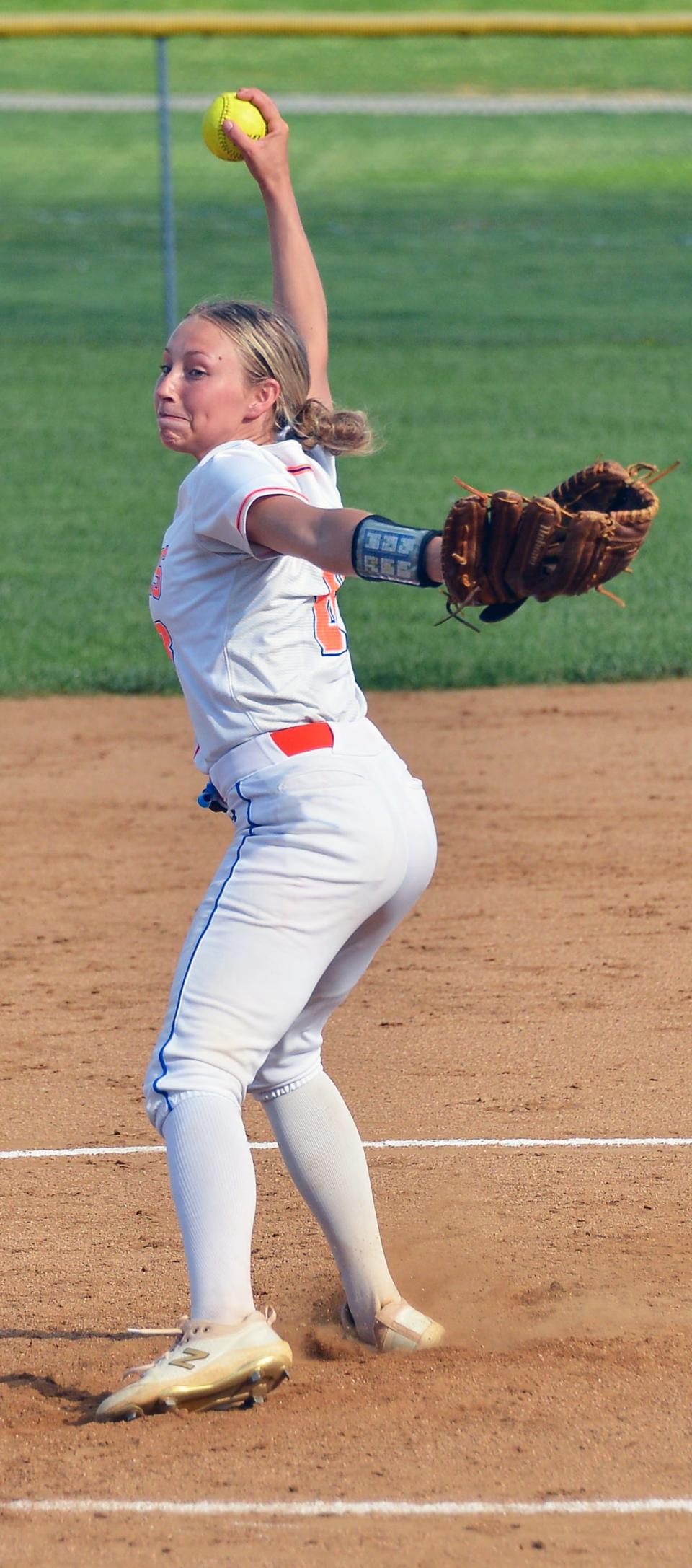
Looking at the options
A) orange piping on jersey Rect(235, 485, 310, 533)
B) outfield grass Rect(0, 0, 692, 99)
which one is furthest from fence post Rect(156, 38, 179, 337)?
outfield grass Rect(0, 0, 692, 99)

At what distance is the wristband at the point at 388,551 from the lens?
9.14 ft

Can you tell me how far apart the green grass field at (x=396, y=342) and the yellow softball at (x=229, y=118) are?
36.5 inches

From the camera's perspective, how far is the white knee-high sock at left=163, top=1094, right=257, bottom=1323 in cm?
306

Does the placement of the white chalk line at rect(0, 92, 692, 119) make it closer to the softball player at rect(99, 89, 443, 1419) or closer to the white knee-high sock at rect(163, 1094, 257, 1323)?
the softball player at rect(99, 89, 443, 1419)

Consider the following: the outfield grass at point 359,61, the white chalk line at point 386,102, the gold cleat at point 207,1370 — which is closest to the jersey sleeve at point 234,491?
the gold cleat at point 207,1370

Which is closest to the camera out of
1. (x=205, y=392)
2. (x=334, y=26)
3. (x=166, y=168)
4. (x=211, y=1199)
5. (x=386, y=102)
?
(x=211, y=1199)

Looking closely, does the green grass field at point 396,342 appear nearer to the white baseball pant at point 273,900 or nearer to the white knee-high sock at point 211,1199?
the white baseball pant at point 273,900

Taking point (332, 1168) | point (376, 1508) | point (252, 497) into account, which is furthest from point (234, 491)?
point (376, 1508)

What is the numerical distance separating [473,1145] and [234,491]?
2017mm

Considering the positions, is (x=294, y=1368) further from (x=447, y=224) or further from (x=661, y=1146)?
(x=447, y=224)

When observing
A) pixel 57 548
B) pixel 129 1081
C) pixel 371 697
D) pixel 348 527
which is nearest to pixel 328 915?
pixel 348 527

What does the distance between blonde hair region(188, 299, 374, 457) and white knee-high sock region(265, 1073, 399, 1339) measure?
1142 millimetres

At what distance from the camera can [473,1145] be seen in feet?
14.6

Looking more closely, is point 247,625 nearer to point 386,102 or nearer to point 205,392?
point 205,392
